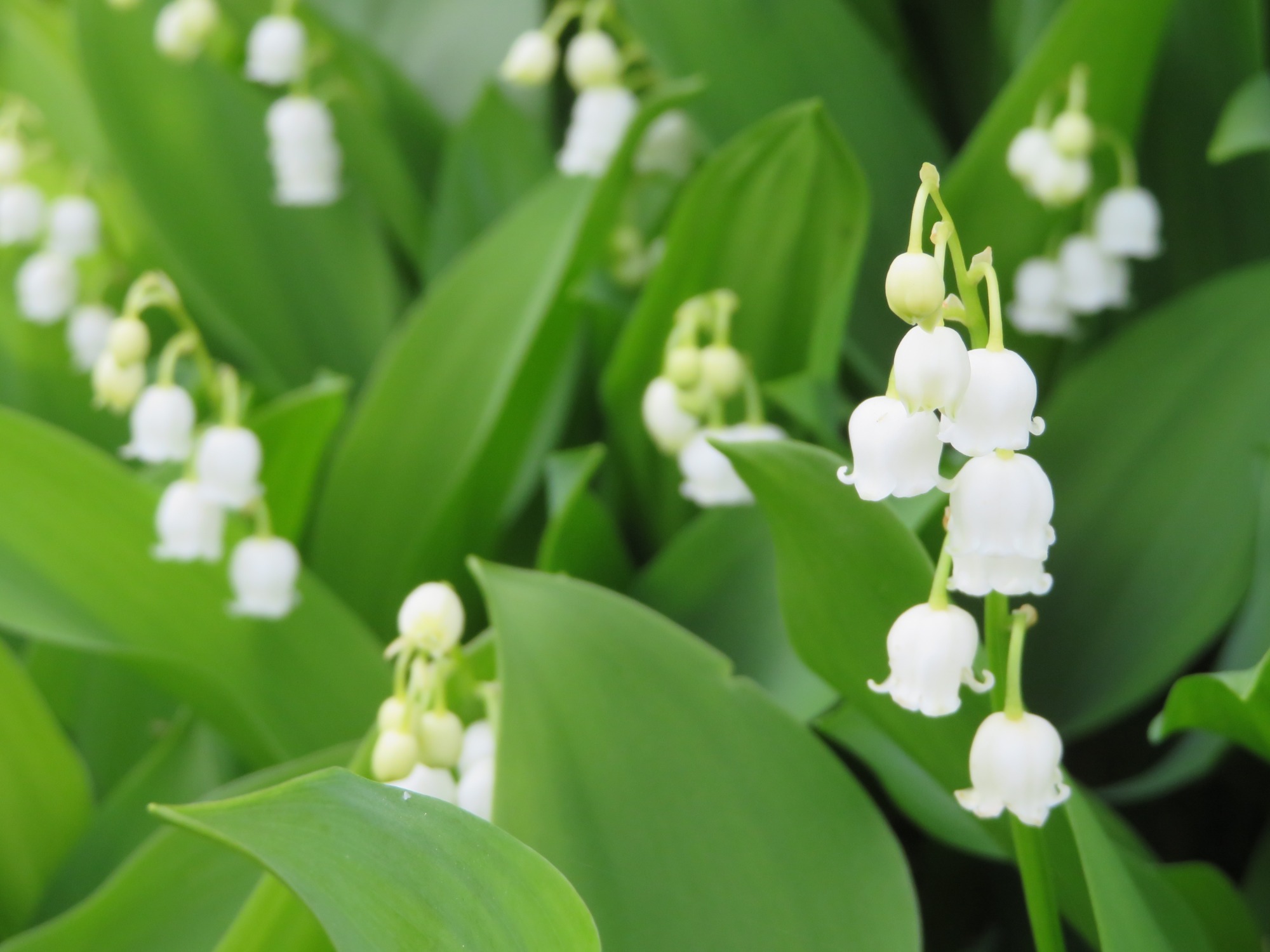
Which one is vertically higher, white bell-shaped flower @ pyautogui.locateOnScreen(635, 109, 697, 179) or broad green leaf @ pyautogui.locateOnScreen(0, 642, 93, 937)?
white bell-shaped flower @ pyautogui.locateOnScreen(635, 109, 697, 179)

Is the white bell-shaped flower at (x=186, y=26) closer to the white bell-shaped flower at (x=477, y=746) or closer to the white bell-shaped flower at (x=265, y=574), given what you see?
the white bell-shaped flower at (x=265, y=574)

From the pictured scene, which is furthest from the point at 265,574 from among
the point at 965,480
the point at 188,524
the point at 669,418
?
the point at 965,480

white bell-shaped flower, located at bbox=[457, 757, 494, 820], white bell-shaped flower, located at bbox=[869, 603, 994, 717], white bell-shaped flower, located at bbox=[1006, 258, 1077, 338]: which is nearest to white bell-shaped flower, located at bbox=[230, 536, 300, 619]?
white bell-shaped flower, located at bbox=[457, 757, 494, 820]

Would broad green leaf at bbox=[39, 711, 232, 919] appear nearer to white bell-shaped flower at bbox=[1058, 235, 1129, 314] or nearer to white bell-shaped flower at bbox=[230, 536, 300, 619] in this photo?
white bell-shaped flower at bbox=[230, 536, 300, 619]

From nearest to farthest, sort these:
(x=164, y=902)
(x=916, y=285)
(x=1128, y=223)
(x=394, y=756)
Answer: (x=916, y=285) → (x=394, y=756) → (x=164, y=902) → (x=1128, y=223)

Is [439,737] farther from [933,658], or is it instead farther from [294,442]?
[294,442]

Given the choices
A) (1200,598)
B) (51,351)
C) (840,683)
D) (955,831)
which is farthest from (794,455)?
(51,351)
